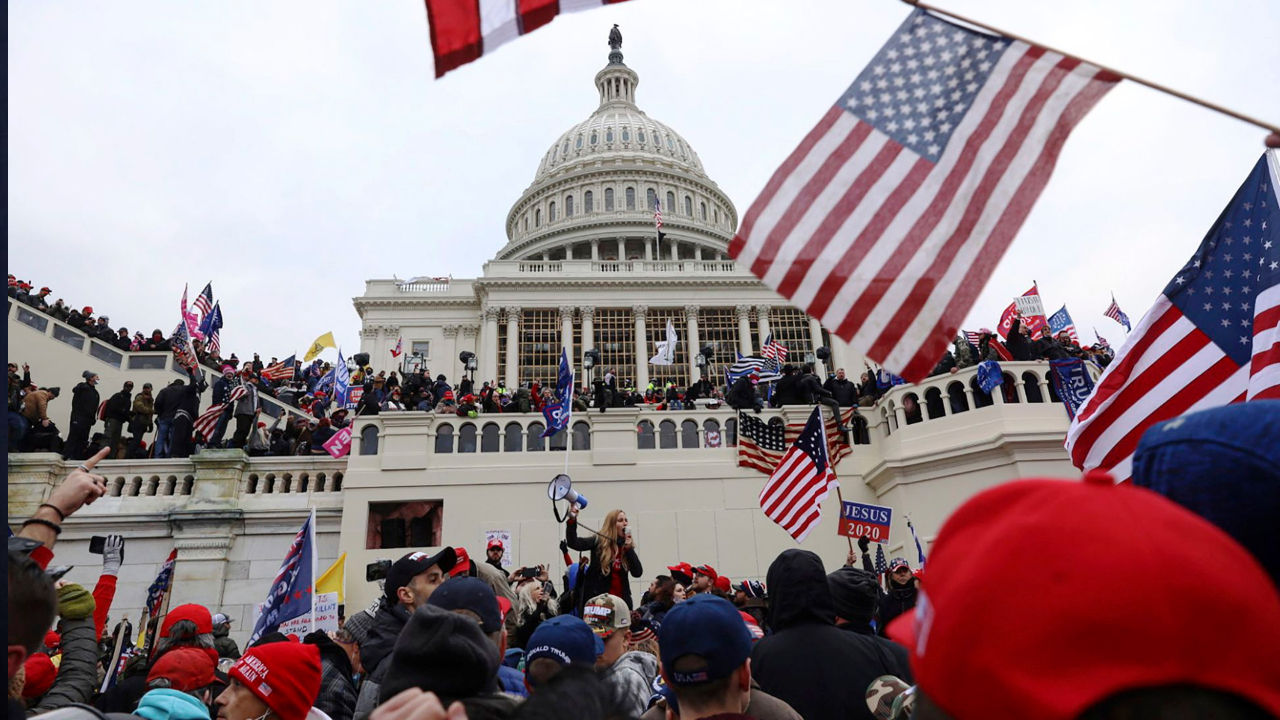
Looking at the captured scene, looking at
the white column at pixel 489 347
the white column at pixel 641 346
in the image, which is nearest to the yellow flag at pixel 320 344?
the white column at pixel 489 347

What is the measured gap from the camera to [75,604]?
4012 millimetres

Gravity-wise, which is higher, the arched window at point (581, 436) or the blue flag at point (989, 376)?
the blue flag at point (989, 376)

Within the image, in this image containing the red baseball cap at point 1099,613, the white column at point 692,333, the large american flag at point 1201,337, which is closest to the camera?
the red baseball cap at point 1099,613

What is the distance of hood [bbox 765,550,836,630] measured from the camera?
3.68m

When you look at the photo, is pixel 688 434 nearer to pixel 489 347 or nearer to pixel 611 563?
pixel 611 563

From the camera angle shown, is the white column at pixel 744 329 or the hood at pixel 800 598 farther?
the white column at pixel 744 329

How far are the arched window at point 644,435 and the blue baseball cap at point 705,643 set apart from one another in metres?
15.0

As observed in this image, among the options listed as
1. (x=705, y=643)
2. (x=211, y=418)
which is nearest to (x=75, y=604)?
(x=705, y=643)

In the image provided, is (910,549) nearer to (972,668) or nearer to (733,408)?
(733,408)

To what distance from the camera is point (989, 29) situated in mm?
3148

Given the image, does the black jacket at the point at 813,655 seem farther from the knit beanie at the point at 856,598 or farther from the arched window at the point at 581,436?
the arched window at the point at 581,436

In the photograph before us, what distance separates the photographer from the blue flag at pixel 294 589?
7.29 metres

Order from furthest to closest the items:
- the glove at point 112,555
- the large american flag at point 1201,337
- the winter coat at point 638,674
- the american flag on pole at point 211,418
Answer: the american flag on pole at point 211,418 < the glove at point 112,555 < the large american flag at point 1201,337 < the winter coat at point 638,674

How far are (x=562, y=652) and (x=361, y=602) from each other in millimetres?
13410
